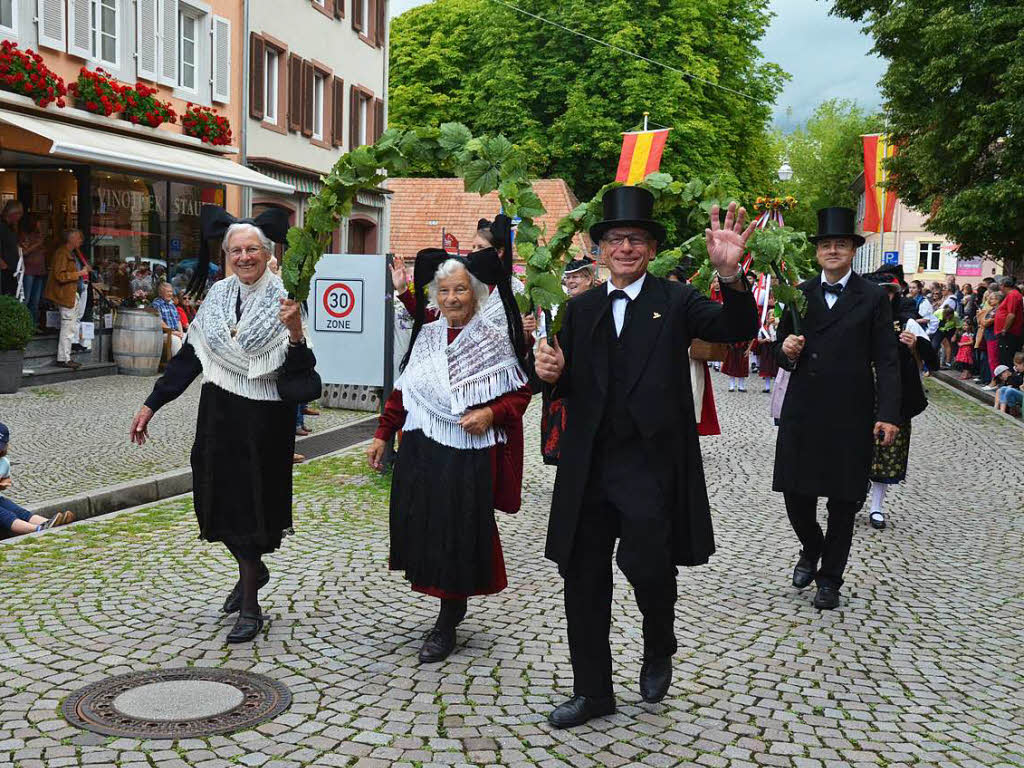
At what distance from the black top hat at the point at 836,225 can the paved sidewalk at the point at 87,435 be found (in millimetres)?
5625

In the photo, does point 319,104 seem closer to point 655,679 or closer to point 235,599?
point 235,599

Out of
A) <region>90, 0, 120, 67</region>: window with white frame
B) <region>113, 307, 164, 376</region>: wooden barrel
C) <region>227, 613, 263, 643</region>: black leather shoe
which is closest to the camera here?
<region>227, 613, 263, 643</region>: black leather shoe

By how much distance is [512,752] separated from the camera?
4137 millimetres

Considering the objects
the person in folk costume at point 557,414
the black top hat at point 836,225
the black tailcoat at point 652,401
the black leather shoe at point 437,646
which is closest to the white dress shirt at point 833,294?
the black top hat at point 836,225

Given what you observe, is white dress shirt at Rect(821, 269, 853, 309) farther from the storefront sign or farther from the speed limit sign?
the speed limit sign

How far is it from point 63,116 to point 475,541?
588 inches

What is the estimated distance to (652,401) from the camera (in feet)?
14.4

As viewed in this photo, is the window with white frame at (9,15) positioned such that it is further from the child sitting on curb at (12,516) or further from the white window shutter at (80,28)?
the child sitting on curb at (12,516)

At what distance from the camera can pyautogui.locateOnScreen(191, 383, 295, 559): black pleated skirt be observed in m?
5.50

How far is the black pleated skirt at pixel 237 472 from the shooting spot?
550 centimetres

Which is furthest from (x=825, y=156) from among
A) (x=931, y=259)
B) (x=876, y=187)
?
(x=876, y=187)

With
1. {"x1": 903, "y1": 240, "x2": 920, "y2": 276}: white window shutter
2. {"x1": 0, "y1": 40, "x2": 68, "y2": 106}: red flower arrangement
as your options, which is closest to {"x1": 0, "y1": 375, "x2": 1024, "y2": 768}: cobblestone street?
{"x1": 0, "y1": 40, "x2": 68, "y2": 106}: red flower arrangement

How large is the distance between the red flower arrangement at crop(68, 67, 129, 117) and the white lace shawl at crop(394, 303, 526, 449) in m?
14.8

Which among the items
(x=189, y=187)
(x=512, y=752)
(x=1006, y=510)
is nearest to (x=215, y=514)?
(x=512, y=752)
